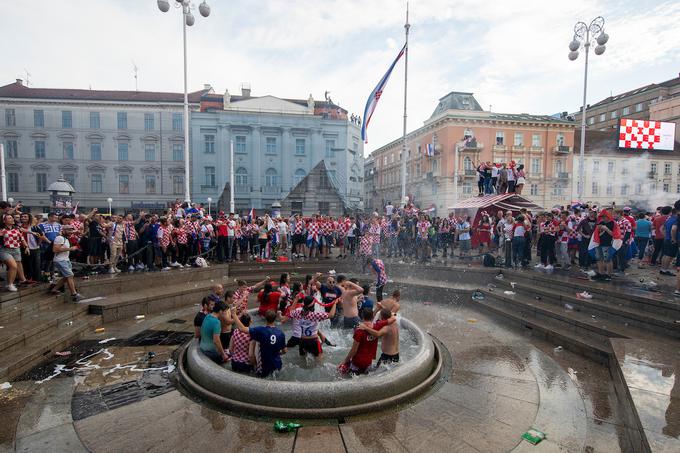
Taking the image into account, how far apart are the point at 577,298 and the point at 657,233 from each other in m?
6.05

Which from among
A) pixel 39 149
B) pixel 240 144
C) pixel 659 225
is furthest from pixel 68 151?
pixel 659 225

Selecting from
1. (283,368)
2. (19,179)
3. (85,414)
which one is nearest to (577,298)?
(283,368)

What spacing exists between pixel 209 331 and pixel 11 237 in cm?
623

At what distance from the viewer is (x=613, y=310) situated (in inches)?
343

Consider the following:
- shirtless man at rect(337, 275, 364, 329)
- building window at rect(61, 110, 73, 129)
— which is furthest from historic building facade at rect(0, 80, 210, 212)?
shirtless man at rect(337, 275, 364, 329)

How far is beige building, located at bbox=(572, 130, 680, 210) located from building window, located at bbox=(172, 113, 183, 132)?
53.1 m

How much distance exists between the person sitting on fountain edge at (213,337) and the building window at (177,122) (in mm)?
47701

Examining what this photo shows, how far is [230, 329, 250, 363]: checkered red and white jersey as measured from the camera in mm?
6352

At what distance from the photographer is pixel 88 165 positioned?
156ft

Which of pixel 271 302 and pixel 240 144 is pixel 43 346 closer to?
pixel 271 302

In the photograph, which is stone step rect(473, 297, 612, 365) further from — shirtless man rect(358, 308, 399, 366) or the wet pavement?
shirtless man rect(358, 308, 399, 366)

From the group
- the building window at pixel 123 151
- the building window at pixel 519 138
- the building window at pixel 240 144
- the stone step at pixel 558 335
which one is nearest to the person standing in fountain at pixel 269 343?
the stone step at pixel 558 335

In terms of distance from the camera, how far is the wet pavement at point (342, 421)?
15.5 ft

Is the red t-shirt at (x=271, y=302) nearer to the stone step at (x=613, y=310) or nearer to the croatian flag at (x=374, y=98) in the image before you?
the stone step at (x=613, y=310)
